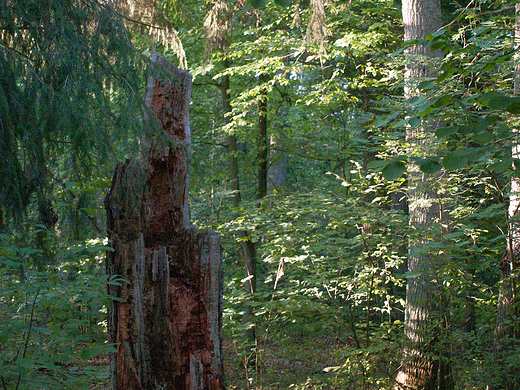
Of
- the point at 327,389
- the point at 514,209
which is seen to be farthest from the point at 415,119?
the point at 327,389

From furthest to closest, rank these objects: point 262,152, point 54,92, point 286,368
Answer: point 262,152 < point 286,368 < point 54,92

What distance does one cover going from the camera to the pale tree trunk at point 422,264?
4875 millimetres

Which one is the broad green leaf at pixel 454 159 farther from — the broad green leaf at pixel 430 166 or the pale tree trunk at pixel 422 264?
the pale tree trunk at pixel 422 264

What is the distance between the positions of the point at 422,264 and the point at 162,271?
3.07 meters

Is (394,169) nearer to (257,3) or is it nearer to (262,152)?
(257,3)

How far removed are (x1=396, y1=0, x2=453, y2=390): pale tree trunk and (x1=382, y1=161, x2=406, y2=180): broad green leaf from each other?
280 centimetres

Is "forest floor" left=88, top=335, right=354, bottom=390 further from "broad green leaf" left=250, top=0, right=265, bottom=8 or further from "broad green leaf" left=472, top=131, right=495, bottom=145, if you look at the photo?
"broad green leaf" left=250, top=0, right=265, bottom=8

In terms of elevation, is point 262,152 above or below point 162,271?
above

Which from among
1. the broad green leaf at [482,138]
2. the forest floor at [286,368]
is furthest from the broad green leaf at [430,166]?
the forest floor at [286,368]

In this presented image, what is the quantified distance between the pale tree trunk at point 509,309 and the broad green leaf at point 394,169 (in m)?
3.05

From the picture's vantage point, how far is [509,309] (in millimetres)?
4363

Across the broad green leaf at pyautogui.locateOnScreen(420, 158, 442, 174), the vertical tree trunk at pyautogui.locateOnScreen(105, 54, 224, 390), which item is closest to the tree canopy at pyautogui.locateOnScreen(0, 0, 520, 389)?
the broad green leaf at pyautogui.locateOnScreen(420, 158, 442, 174)

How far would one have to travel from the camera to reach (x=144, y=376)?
3.04 meters

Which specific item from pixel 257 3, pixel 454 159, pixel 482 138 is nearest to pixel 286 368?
pixel 482 138
